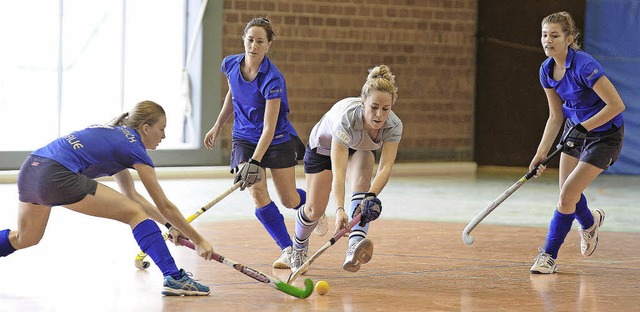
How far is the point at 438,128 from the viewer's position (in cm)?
1105

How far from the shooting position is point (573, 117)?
5188mm

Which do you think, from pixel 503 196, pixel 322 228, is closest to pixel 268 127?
pixel 322 228

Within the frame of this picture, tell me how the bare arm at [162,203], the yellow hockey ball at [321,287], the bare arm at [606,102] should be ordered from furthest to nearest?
the bare arm at [606,102] → the yellow hockey ball at [321,287] → the bare arm at [162,203]

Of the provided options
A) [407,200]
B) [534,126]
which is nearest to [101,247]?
[407,200]

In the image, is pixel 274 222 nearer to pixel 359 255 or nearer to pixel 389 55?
pixel 359 255

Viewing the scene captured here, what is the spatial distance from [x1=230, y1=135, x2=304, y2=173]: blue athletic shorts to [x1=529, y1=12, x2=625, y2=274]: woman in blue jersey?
1186 millimetres

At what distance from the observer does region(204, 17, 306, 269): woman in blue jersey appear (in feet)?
16.4

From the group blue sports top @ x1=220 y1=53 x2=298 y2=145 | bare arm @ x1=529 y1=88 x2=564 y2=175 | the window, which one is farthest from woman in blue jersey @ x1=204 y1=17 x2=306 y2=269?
the window

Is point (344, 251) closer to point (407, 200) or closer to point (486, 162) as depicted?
point (407, 200)

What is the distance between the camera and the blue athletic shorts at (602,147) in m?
5.08

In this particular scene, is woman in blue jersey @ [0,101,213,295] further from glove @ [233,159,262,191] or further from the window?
the window

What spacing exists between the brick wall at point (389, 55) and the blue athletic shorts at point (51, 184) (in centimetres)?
575

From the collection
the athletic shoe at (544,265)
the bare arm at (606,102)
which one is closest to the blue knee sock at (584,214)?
the athletic shoe at (544,265)

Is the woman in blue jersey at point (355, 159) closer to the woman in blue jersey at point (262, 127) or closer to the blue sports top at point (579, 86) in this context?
the woman in blue jersey at point (262, 127)
